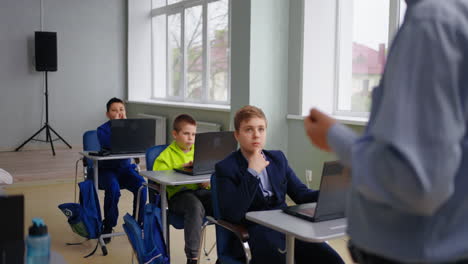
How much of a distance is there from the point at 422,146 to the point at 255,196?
1905 millimetres

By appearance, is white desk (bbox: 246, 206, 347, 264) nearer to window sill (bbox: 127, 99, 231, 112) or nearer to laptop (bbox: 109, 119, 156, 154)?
laptop (bbox: 109, 119, 156, 154)

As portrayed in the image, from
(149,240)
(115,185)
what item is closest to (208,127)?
(115,185)

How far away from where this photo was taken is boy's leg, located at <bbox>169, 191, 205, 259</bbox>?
3.50m

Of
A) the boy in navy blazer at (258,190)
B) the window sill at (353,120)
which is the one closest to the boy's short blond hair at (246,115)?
the boy in navy blazer at (258,190)

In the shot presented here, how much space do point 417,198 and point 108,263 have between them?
11.2 feet

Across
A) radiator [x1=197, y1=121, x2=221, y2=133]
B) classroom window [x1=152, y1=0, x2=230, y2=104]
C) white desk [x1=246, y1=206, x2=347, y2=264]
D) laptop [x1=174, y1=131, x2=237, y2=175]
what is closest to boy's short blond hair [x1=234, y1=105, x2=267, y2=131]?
laptop [x1=174, y1=131, x2=237, y2=175]

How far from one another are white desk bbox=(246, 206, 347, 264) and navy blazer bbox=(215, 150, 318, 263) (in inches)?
8.8

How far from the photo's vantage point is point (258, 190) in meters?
2.79

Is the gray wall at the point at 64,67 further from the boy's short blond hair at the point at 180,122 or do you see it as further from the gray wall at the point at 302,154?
the boy's short blond hair at the point at 180,122

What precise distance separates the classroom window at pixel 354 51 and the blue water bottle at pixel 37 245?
4.19m

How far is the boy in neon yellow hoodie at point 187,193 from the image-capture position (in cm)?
352

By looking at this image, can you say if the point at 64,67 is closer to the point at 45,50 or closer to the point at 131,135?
the point at 45,50

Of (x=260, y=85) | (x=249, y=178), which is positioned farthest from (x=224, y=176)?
(x=260, y=85)

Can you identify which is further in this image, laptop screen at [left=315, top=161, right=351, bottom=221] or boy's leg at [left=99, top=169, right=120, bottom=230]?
boy's leg at [left=99, top=169, right=120, bottom=230]
